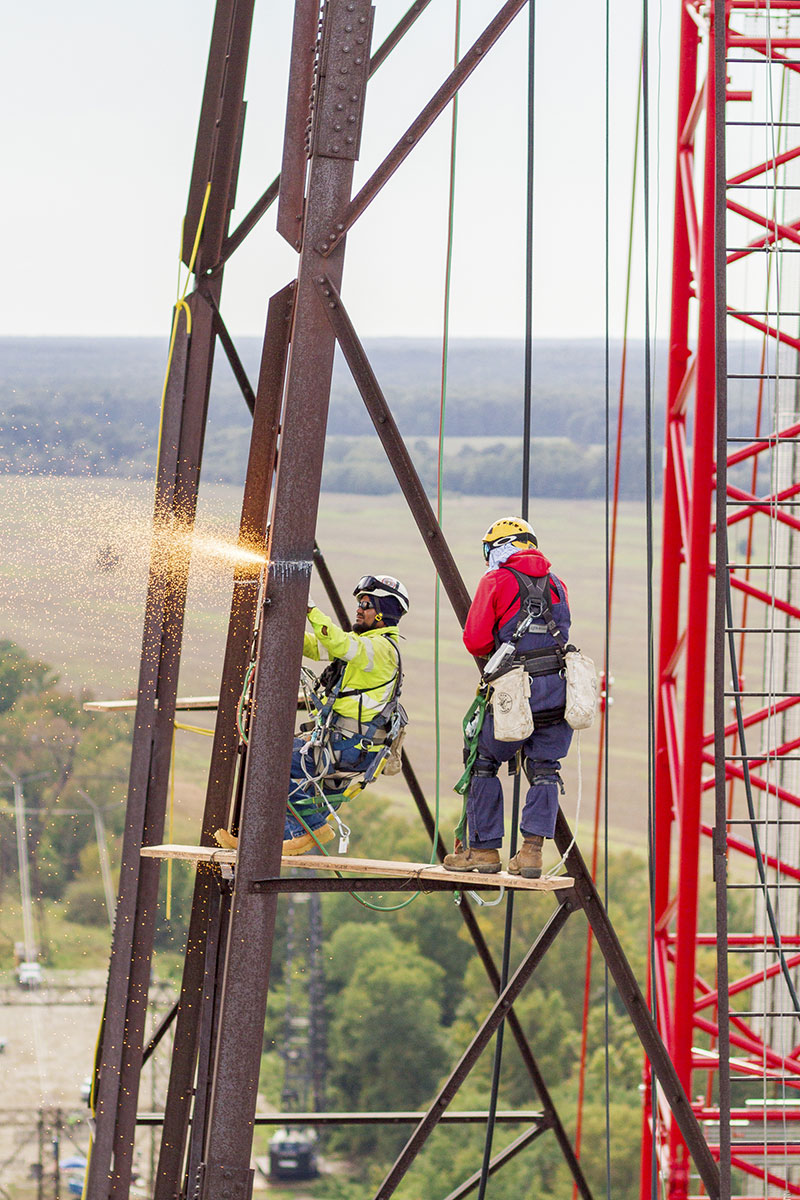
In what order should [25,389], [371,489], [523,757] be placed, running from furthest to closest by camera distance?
[371,489] < [25,389] < [523,757]

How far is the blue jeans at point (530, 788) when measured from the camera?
5.81m

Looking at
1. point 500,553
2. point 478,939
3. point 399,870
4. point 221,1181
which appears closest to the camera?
point 221,1181

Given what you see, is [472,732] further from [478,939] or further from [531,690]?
[478,939]

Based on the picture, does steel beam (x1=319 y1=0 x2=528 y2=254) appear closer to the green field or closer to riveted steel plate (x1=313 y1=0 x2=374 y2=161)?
riveted steel plate (x1=313 y1=0 x2=374 y2=161)

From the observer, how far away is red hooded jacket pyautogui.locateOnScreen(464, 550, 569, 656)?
568 cm

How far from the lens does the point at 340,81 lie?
5.63 metres

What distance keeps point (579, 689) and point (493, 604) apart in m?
0.49

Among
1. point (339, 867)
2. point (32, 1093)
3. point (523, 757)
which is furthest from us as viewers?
point (32, 1093)

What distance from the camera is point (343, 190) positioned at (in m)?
5.64

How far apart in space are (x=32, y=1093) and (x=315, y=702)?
60550mm

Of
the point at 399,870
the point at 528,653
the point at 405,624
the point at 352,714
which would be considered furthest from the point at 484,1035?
the point at 405,624

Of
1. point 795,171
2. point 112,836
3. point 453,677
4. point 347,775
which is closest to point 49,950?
point 112,836

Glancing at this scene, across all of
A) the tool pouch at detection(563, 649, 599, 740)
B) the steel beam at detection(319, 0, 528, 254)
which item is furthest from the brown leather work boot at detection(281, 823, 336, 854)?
the steel beam at detection(319, 0, 528, 254)

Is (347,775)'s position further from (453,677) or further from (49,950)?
(453,677)
